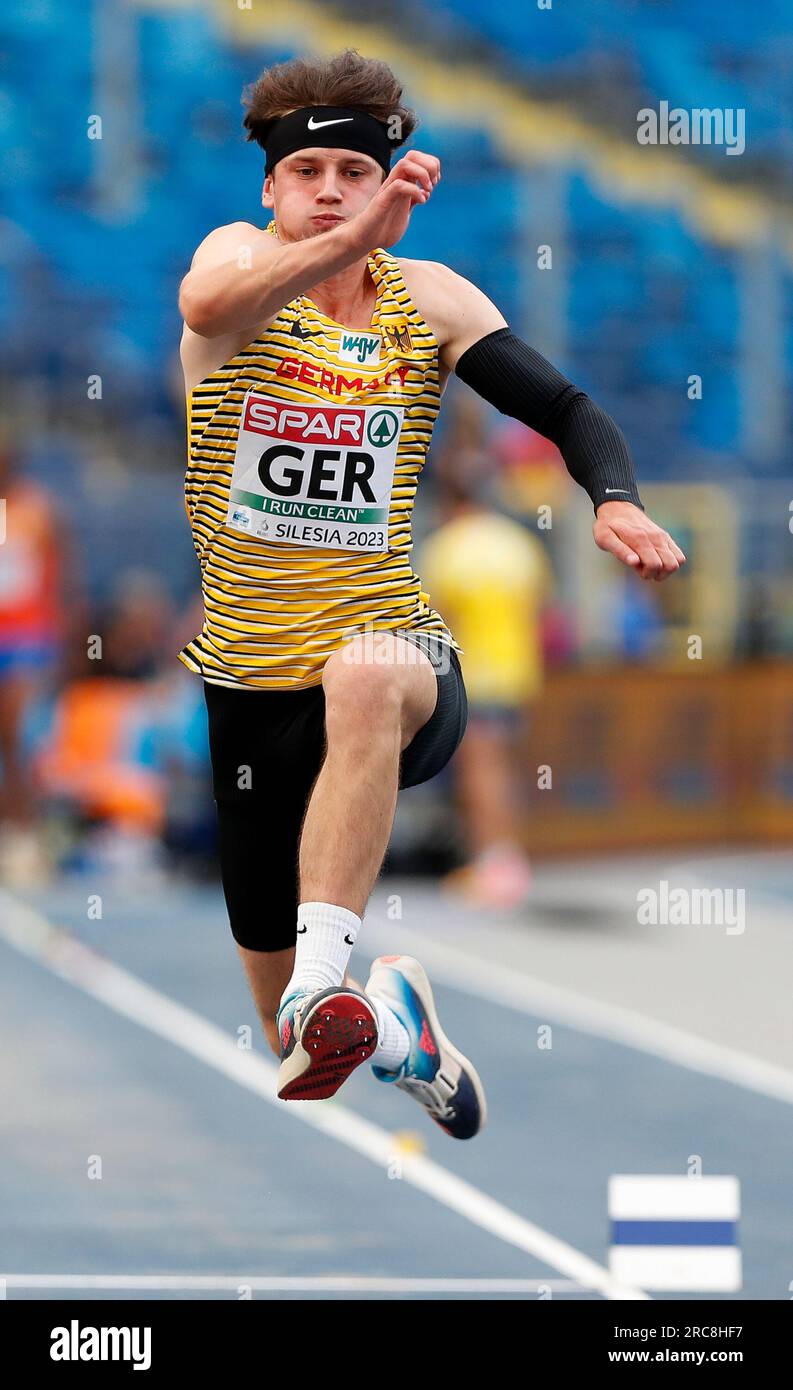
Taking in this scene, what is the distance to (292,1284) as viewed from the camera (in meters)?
6.37

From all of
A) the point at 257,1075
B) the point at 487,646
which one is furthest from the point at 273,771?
the point at 487,646

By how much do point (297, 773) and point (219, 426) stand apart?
0.73 m

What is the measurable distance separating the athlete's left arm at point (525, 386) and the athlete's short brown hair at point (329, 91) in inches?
13.0

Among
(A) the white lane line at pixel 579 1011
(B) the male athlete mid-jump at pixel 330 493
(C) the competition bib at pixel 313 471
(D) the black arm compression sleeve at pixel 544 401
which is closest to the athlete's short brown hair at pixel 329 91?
(B) the male athlete mid-jump at pixel 330 493

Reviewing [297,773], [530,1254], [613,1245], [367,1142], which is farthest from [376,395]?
[367,1142]

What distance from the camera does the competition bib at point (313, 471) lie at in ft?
13.8

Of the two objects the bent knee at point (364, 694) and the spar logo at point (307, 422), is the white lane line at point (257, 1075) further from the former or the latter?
the spar logo at point (307, 422)

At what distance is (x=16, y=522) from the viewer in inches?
474

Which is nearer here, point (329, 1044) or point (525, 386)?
point (329, 1044)

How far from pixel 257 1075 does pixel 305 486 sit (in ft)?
17.0

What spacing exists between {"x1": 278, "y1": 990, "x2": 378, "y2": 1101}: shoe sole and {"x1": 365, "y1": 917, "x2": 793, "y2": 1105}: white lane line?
4.79 metres

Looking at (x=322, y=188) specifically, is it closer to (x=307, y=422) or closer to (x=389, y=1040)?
(x=307, y=422)
